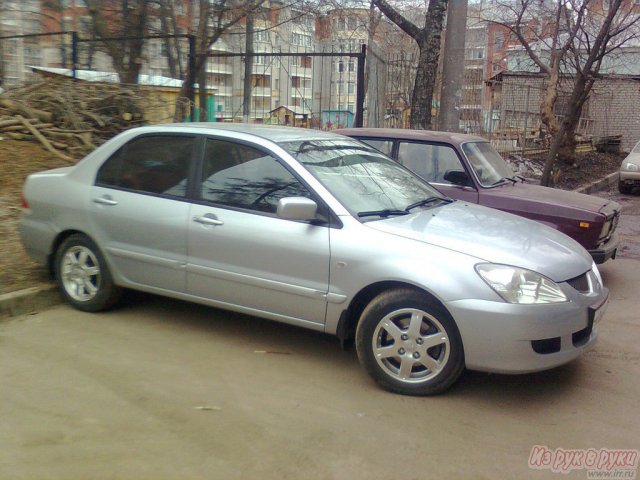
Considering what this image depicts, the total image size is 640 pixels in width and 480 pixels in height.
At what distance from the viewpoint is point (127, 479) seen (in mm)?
3354

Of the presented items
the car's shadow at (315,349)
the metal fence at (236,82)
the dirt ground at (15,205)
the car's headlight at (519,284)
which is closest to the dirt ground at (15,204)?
the dirt ground at (15,205)

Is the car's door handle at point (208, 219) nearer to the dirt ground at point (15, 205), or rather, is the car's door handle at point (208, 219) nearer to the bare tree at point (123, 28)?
the dirt ground at point (15, 205)

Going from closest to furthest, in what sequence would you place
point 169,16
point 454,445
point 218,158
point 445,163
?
point 454,445
point 218,158
point 445,163
point 169,16

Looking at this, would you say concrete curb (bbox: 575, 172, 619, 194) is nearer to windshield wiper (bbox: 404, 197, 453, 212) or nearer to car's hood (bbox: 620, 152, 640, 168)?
car's hood (bbox: 620, 152, 640, 168)

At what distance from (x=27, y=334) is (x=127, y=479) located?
239 cm

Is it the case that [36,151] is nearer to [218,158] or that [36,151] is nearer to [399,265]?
[218,158]

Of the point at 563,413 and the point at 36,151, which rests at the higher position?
the point at 36,151

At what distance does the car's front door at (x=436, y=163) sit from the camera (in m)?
7.27

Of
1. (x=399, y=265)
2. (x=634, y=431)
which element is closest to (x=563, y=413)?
(x=634, y=431)

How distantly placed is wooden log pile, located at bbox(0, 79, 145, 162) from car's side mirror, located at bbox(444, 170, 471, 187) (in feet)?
17.3

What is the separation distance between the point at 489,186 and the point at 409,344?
352 centimetres

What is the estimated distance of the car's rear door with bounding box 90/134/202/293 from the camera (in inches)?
206

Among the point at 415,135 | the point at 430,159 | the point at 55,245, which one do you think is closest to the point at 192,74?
the point at 415,135

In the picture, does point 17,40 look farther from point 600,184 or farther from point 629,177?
point 600,184
